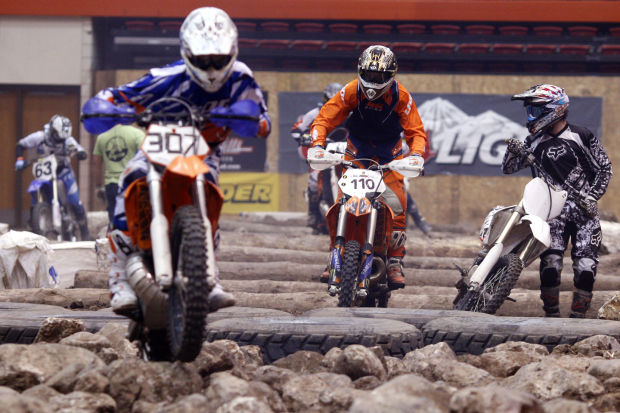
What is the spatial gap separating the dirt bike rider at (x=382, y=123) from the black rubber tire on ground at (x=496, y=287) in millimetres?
719

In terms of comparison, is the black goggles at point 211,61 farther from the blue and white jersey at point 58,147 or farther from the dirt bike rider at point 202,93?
the blue and white jersey at point 58,147

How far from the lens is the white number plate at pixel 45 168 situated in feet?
49.2

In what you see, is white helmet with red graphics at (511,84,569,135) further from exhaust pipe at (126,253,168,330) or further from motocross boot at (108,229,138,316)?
exhaust pipe at (126,253,168,330)

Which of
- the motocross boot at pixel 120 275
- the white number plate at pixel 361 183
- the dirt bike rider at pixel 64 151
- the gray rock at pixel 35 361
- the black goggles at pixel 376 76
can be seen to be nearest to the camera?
the gray rock at pixel 35 361

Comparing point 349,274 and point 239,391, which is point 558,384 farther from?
point 349,274

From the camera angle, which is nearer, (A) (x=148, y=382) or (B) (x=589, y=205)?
(A) (x=148, y=382)

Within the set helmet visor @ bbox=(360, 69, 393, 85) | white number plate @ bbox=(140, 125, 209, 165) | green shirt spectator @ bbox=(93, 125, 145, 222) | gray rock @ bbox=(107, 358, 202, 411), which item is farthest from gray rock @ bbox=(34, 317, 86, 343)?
green shirt spectator @ bbox=(93, 125, 145, 222)

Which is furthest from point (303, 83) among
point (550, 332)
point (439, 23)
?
point (550, 332)

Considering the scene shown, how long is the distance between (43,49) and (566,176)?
14.4 m

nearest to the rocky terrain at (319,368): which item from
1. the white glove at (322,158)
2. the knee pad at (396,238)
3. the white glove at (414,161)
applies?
the knee pad at (396,238)

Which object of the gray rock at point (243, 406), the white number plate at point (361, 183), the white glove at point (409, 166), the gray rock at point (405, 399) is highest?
the white glove at point (409, 166)

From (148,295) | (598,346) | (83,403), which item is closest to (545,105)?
(598,346)

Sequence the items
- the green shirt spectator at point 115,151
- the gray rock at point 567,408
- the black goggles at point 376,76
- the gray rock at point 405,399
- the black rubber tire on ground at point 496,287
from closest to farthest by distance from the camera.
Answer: the gray rock at point 405,399 < the gray rock at point 567,408 < the black rubber tire on ground at point 496,287 < the black goggles at point 376,76 < the green shirt spectator at point 115,151

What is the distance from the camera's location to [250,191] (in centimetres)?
1967
